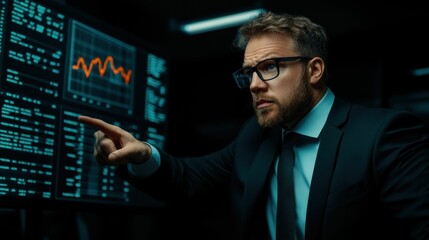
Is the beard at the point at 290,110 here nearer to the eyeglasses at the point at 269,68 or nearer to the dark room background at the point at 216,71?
the eyeglasses at the point at 269,68

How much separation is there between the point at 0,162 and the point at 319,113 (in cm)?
103

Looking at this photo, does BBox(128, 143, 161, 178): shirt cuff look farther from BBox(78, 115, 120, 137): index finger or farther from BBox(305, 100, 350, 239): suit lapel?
BBox(305, 100, 350, 239): suit lapel

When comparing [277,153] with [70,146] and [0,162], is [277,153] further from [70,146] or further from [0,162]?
[0,162]

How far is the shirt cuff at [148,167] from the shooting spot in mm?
1712

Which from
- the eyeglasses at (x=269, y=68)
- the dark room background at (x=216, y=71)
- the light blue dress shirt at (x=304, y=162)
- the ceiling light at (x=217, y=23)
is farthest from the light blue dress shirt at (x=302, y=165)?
the ceiling light at (x=217, y=23)

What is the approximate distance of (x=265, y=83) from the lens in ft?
5.47

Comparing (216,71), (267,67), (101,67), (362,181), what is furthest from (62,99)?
(216,71)

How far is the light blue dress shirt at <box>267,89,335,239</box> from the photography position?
63.2 inches

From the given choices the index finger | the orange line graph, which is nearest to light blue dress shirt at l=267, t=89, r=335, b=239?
the index finger

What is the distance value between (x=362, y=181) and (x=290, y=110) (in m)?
0.33

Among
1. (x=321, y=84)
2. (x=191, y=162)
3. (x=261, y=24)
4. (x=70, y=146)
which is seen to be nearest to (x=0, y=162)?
(x=70, y=146)

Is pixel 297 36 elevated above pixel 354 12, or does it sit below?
below

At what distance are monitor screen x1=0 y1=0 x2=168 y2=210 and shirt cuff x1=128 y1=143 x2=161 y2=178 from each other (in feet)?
0.82

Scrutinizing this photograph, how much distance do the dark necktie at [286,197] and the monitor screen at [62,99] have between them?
2.32 feet
